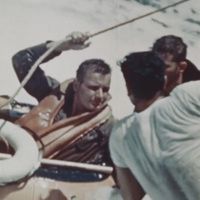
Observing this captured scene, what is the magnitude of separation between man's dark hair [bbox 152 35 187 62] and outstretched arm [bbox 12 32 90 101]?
0.74ft

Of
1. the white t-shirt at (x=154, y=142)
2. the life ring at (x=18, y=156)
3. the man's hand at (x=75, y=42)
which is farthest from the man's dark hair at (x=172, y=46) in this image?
the life ring at (x=18, y=156)

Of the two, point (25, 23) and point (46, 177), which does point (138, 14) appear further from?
point (46, 177)

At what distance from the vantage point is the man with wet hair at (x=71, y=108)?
89.0 inches

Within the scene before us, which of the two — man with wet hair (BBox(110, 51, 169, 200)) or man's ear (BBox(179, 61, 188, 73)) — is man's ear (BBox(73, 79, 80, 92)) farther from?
man's ear (BBox(179, 61, 188, 73))

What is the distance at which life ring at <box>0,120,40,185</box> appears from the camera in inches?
85.7

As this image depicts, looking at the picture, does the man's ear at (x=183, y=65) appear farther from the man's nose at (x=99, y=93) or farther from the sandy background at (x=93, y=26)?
the man's nose at (x=99, y=93)

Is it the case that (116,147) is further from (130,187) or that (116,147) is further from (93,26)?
(93,26)

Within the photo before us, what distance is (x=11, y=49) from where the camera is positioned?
7.65 ft

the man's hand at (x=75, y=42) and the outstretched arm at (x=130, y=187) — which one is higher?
the man's hand at (x=75, y=42)

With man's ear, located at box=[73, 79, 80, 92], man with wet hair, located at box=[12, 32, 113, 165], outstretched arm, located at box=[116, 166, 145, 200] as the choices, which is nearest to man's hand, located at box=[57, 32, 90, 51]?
man with wet hair, located at box=[12, 32, 113, 165]

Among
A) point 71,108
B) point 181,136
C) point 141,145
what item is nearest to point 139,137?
point 141,145

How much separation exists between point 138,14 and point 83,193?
23.6 inches

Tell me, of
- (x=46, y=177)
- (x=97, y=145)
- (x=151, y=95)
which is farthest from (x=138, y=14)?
(x=46, y=177)

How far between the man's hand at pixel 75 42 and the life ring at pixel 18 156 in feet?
0.96
